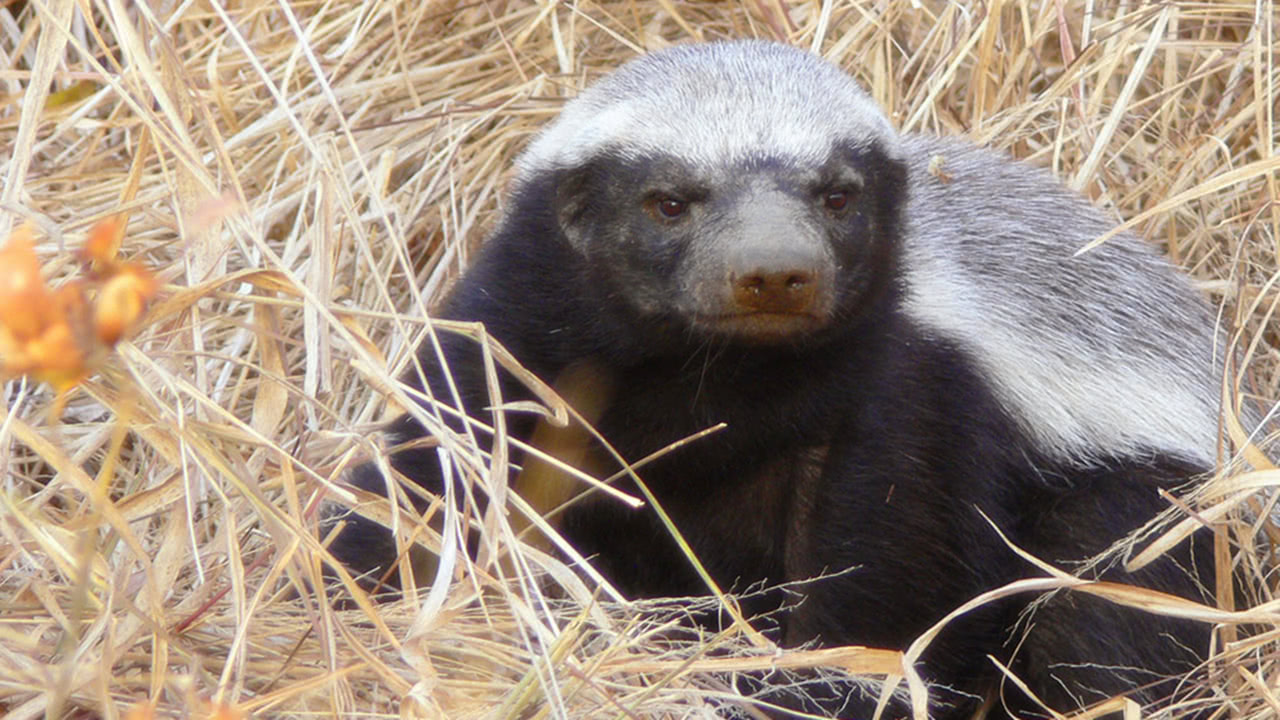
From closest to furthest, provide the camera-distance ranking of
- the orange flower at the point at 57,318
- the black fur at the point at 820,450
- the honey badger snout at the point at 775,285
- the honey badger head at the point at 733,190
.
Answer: the orange flower at the point at 57,318 < the honey badger snout at the point at 775,285 < the honey badger head at the point at 733,190 < the black fur at the point at 820,450

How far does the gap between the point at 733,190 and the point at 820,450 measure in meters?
0.62

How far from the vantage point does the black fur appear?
3039 millimetres

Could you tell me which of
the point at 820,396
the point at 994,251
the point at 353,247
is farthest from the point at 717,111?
the point at 353,247

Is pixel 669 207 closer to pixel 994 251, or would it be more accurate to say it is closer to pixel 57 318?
pixel 994 251

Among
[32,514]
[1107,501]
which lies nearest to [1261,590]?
[1107,501]

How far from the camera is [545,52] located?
15.3 ft

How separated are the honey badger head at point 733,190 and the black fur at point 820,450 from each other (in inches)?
0.4

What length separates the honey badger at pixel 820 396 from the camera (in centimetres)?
291

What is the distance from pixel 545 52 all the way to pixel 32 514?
9.04 feet

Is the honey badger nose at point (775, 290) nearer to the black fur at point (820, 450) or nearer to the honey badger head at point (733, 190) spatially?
the honey badger head at point (733, 190)

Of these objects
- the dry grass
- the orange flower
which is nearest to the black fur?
the dry grass

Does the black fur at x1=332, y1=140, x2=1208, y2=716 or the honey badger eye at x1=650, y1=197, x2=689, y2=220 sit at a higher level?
the honey badger eye at x1=650, y1=197, x2=689, y2=220

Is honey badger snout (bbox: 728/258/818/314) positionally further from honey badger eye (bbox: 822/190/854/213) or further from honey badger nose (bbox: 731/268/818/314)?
honey badger eye (bbox: 822/190/854/213)

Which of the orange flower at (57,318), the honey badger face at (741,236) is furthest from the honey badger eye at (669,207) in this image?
the orange flower at (57,318)
